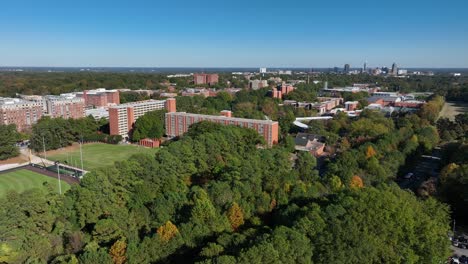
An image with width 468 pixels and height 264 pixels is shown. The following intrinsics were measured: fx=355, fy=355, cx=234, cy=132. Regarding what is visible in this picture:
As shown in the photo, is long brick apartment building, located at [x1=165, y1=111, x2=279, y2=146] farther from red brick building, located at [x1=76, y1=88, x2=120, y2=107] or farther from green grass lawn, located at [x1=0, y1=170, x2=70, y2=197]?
red brick building, located at [x1=76, y1=88, x2=120, y2=107]

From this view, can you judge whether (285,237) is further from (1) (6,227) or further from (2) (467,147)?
(2) (467,147)

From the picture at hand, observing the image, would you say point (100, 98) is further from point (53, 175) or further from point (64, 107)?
point (53, 175)

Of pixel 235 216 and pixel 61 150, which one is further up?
pixel 235 216

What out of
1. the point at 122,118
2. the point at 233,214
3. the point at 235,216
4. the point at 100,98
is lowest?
the point at 235,216

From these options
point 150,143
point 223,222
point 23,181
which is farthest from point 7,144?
point 223,222

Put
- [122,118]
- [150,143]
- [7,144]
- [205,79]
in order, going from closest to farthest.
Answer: [7,144]
[150,143]
[122,118]
[205,79]

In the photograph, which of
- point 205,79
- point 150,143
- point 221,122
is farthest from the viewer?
point 205,79

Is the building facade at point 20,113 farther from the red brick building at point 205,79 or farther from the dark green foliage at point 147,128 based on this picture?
the red brick building at point 205,79
